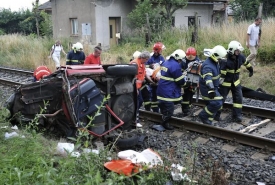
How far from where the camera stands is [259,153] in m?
5.86

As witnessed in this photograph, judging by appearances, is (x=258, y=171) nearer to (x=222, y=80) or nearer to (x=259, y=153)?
(x=259, y=153)

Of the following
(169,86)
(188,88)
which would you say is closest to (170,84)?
(169,86)

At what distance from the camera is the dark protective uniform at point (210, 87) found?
22.5 ft

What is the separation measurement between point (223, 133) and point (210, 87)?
900 mm

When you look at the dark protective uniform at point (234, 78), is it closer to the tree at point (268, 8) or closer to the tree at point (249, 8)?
the tree at point (249, 8)

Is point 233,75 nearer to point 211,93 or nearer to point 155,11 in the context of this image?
point 211,93

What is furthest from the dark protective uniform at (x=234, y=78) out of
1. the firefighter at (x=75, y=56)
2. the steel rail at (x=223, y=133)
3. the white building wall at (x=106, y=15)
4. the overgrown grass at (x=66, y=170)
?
the white building wall at (x=106, y=15)

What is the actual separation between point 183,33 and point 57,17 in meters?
12.7

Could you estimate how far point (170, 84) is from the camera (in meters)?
7.10

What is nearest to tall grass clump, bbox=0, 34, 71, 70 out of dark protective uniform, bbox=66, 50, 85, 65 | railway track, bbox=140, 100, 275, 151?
dark protective uniform, bbox=66, 50, 85, 65

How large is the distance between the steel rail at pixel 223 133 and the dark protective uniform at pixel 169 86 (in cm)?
31

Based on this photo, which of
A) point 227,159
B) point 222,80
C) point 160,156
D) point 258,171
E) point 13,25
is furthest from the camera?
point 13,25

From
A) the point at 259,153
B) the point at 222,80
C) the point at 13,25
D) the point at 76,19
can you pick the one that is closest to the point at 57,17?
the point at 76,19

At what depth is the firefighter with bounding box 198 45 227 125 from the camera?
6871 millimetres
